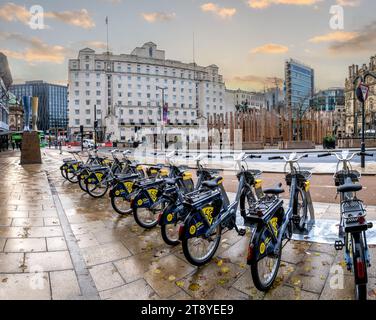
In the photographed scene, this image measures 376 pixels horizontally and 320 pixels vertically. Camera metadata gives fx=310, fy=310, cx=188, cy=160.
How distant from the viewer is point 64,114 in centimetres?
12044

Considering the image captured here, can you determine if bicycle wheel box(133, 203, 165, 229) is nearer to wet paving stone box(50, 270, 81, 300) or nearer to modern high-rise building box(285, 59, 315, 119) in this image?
wet paving stone box(50, 270, 81, 300)

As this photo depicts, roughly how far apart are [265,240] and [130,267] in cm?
174

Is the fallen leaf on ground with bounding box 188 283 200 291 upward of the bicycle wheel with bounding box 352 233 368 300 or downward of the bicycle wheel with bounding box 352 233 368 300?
downward

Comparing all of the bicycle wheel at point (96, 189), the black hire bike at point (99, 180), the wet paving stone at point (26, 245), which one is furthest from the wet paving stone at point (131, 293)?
the bicycle wheel at point (96, 189)

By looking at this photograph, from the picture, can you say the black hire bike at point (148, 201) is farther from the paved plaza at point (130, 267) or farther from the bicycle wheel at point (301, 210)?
the bicycle wheel at point (301, 210)

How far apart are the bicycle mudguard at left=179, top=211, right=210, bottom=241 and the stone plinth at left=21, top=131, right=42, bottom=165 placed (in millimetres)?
18857

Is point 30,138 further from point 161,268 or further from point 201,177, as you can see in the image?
point 161,268

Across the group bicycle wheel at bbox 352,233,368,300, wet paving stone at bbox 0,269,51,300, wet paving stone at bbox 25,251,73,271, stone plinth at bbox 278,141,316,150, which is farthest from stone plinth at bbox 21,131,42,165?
stone plinth at bbox 278,141,316,150

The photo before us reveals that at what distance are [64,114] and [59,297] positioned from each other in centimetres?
12772

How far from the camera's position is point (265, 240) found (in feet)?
10.3

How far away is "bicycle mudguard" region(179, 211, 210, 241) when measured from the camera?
3.60m

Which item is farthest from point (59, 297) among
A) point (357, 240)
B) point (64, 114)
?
point (64, 114)

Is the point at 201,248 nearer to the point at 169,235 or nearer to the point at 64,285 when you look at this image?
the point at 169,235

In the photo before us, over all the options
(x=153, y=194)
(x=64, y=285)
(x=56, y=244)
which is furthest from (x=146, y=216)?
(x=64, y=285)
